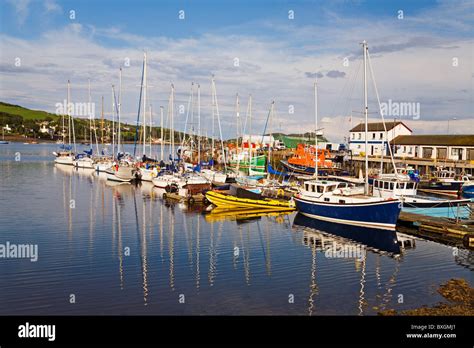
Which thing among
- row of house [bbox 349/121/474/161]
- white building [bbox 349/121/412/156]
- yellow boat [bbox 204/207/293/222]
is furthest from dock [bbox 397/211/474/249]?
white building [bbox 349/121/412/156]

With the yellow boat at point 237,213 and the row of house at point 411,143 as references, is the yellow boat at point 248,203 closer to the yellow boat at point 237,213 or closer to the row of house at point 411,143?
the yellow boat at point 237,213

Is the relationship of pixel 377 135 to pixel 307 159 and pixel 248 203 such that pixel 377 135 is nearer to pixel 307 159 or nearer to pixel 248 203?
pixel 307 159

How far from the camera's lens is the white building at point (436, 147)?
7156 cm

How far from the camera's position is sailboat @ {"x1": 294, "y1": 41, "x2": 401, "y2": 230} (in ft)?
118

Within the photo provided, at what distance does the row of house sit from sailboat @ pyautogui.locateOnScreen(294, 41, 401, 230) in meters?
25.7

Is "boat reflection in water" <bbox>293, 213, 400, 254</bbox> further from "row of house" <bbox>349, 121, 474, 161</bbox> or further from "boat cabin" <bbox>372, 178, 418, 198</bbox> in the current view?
"row of house" <bbox>349, 121, 474, 161</bbox>

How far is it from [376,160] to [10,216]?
2227 inches

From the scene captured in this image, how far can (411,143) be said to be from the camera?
81312 mm

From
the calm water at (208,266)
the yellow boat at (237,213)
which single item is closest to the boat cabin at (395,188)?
the calm water at (208,266)

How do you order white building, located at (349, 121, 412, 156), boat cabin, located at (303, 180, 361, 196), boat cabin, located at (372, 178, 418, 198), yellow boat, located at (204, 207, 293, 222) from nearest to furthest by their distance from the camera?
1. boat cabin, located at (303, 180, 361, 196)
2. yellow boat, located at (204, 207, 293, 222)
3. boat cabin, located at (372, 178, 418, 198)
4. white building, located at (349, 121, 412, 156)

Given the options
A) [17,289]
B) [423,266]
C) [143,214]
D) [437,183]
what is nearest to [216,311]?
[17,289]

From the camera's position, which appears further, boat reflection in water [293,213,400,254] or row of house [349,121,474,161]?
row of house [349,121,474,161]

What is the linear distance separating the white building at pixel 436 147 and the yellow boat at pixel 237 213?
39.8 m
